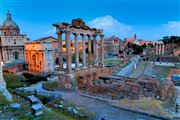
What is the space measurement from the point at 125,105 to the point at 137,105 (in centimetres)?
77

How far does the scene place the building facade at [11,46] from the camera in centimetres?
3547

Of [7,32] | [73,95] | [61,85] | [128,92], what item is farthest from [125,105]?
[7,32]

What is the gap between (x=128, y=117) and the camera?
893cm

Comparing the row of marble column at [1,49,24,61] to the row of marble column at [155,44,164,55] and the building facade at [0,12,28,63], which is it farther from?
the row of marble column at [155,44,164,55]

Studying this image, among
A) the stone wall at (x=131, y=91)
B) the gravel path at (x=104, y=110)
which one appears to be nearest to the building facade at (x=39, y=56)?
the stone wall at (x=131, y=91)

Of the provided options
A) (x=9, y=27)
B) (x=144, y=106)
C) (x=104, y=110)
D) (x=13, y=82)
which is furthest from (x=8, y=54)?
(x=144, y=106)

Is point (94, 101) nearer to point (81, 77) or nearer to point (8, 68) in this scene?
point (81, 77)

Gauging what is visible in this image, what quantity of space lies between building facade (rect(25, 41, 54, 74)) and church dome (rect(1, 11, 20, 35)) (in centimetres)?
1256

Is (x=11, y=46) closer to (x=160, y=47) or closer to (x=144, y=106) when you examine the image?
(x=144, y=106)

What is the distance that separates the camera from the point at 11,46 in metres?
36.2

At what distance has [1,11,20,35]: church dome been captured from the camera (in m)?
40.7

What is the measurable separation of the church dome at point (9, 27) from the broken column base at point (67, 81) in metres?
29.4

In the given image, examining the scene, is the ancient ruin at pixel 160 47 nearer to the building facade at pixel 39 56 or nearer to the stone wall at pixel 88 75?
the building facade at pixel 39 56

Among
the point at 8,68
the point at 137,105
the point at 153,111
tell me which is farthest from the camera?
the point at 8,68
